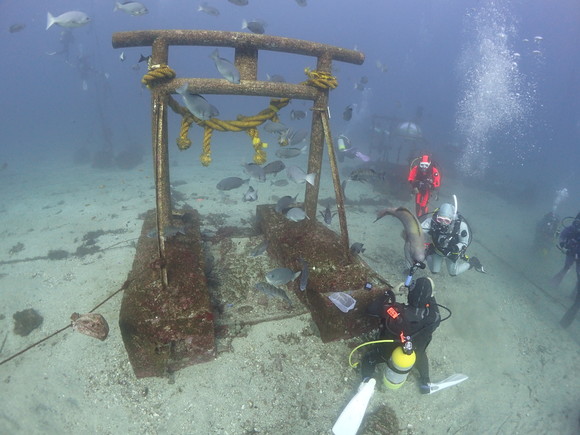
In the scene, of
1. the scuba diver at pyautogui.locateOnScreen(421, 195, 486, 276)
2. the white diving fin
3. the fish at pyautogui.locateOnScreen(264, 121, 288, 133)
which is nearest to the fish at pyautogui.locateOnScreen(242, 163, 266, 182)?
the fish at pyautogui.locateOnScreen(264, 121, 288, 133)

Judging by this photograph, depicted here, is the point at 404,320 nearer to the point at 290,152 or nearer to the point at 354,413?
the point at 354,413

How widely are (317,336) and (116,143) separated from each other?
29.1 m

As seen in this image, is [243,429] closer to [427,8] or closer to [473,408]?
[473,408]

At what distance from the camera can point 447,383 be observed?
3.87 metres

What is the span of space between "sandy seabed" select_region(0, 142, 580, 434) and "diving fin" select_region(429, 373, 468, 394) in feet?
0.43

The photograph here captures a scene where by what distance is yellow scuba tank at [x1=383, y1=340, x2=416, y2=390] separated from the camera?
3236mm

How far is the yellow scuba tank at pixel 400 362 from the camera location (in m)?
3.24

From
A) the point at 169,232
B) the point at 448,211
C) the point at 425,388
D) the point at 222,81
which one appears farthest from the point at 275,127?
the point at 425,388

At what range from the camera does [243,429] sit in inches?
122

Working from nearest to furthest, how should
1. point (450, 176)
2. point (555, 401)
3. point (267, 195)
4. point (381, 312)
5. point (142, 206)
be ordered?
1. point (381, 312)
2. point (555, 401)
3. point (142, 206)
4. point (267, 195)
5. point (450, 176)

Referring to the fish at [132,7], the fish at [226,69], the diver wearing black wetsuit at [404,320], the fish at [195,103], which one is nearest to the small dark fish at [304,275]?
the diver wearing black wetsuit at [404,320]

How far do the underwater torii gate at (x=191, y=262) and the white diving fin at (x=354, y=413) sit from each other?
73cm

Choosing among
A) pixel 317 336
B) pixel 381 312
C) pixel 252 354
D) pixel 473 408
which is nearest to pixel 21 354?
pixel 252 354

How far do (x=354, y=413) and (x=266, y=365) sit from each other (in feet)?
3.70
